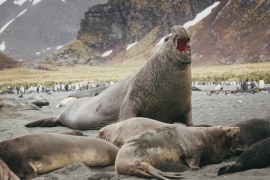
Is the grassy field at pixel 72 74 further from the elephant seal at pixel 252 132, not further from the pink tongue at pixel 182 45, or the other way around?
the elephant seal at pixel 252 132

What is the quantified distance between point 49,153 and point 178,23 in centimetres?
12553

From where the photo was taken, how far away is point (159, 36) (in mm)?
130500

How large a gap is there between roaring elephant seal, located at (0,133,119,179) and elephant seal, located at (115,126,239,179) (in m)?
0.55

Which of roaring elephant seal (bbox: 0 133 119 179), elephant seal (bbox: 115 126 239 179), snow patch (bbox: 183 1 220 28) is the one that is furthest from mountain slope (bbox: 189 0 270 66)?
roaring elephant seal (bbox: 0 133 119 179)

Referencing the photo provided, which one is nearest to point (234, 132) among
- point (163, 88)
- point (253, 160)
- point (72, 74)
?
point (253, 160)

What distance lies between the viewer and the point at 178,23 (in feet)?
424

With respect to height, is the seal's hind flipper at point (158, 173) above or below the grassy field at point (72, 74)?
above

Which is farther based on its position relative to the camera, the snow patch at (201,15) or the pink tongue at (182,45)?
the snow patch at (201,15)

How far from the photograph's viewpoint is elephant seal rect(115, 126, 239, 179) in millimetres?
5508

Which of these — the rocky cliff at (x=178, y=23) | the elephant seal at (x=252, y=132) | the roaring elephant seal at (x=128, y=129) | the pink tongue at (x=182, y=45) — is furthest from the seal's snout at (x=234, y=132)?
the rocky cliff at (x=178, y=23)

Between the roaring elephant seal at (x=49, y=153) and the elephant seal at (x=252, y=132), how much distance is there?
2004 millimetres

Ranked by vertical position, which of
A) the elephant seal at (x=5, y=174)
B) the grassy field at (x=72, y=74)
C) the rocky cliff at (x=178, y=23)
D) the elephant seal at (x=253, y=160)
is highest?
the rocky cliff at (x=178, y=23)

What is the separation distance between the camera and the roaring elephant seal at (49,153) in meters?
5.64

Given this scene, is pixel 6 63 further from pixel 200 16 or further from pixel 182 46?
pixel 182 46
